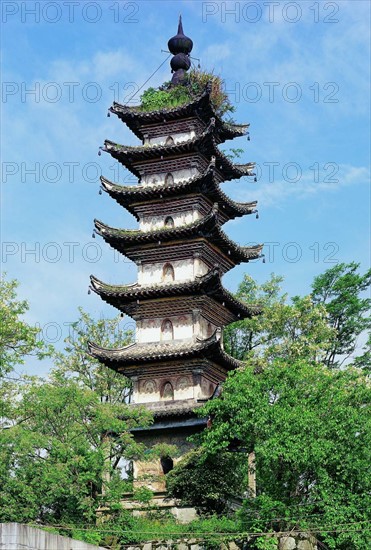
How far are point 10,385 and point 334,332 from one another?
17102 mm

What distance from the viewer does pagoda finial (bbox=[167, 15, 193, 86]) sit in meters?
42.1

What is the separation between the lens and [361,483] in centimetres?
2698

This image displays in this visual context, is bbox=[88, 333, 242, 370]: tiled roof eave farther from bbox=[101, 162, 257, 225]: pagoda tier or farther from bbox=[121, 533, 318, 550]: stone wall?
bbox=[121, 533, 318, 550]: stone wall

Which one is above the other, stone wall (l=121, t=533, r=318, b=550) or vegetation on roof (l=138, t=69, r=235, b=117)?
vegetation on roof (l=138, t=69, r=235, b=117)

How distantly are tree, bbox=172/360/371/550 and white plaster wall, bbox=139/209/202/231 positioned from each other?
9867 millimetres

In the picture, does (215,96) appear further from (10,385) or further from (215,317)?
(10,385)

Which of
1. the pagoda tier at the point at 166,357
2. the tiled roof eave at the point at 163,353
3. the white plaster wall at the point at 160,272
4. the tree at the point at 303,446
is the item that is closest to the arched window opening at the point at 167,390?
the pagoda tier at the point at 166,357

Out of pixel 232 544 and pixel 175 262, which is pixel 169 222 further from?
pixel 232 544

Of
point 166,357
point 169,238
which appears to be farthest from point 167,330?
point 169,238

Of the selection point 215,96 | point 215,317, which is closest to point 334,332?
point 215,317

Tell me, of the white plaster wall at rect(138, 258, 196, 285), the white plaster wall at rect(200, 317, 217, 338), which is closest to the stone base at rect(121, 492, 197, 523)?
the white plaster wall at rect(200, 317, 217, 338)

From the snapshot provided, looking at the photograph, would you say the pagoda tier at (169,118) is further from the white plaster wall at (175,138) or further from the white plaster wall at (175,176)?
the white plaster wall at (175,176)

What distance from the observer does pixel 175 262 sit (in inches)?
1458

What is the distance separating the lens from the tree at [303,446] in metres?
26.7
